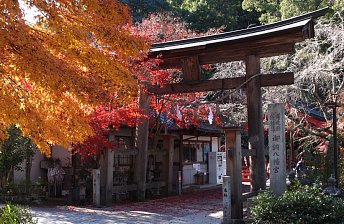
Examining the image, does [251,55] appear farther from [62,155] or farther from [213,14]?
[213,14]

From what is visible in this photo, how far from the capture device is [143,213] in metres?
12.6

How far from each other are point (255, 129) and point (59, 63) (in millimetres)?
6195

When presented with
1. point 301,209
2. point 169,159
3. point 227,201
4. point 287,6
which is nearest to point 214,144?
point 169,159

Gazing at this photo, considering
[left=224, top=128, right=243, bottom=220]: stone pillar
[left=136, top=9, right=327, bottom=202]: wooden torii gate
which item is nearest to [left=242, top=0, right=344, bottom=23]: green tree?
[left=136, top=9, right=327, bottom=202]: wooden torii gate

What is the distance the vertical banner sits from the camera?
952 cm

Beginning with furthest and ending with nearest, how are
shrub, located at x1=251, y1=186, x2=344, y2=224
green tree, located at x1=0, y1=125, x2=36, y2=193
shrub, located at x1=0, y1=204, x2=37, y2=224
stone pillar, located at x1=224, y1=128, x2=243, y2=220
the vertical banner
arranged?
green tree, located at x1=0, y1=125, x2=36, y2=193 < stone pillar, located at x1=224, y1=128, x2=243, y2=220 < the vertical banner < shrub, located at x1=251, y1=186, x2=344, y2=224 < shrub, located at x1=0, y1=204, x2=37, y2=224

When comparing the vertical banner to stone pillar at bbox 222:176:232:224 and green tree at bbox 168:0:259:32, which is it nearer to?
stone pillar at bbox 222:176:232:224

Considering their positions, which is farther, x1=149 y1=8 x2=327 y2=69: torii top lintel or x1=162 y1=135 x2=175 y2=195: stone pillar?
x1=162 y1=135 x2=175 y2=195: stone pillar

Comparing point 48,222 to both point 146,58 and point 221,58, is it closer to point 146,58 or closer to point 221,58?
point 146,58

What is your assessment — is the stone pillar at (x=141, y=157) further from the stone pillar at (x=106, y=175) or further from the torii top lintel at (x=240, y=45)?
the torii top lintel at (x=240, y=45)

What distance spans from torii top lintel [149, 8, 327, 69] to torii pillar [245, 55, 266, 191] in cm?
47

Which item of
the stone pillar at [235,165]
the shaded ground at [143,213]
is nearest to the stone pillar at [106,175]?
the shaded ground at [143,213]

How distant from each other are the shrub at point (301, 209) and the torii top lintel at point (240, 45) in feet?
14.2

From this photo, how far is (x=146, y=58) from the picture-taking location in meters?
13.2
